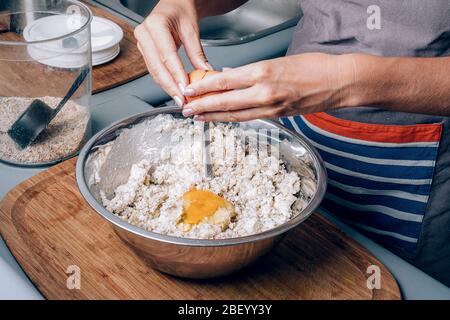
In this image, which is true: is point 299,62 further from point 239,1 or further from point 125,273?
point 239,1

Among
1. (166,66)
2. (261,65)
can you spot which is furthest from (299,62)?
(166,66)

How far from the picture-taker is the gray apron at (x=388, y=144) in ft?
3.23

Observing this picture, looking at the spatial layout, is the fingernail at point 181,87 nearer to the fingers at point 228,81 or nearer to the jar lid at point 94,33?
the fingers at point 228,81

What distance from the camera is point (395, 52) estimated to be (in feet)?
3.29

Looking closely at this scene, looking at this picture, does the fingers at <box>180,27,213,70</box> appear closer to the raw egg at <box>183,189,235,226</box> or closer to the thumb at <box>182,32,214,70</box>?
the thumb at <box>182,32,214,70</box>

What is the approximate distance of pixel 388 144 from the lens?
1.04 metres

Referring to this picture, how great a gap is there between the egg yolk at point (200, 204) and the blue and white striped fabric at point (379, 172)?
318 millimetres

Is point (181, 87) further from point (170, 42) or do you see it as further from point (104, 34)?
point (104, 34)

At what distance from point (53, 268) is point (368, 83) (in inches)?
19.5

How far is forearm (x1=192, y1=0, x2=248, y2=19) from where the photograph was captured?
110 cm

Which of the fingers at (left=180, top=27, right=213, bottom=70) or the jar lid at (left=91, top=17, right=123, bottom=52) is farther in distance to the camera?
the jar lid at (left=91, top=17, right=123, bottom=52)

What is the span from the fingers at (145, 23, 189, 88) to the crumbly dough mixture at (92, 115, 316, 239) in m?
0.13

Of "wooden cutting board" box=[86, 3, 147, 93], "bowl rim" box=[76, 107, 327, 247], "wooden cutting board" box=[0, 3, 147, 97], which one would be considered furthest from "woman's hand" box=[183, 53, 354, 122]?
"wooden cutting board" box=[86, 3, 147, 93]

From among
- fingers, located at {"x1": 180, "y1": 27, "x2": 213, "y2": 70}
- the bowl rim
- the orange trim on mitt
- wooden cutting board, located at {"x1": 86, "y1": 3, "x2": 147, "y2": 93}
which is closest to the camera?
the bowl rim
